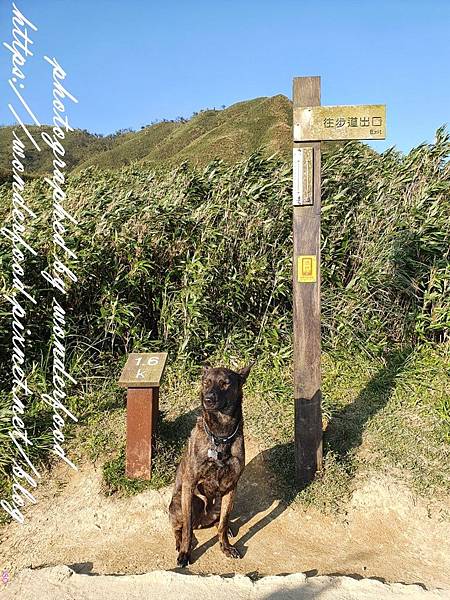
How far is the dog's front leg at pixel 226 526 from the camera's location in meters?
3.48

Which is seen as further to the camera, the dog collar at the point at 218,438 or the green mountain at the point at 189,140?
the green mountain at the point at 189,140

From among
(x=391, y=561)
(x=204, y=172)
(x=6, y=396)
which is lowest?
(x=391, y=561)

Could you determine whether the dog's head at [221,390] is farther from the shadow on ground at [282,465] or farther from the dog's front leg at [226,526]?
the shadow on ground at [282,465]

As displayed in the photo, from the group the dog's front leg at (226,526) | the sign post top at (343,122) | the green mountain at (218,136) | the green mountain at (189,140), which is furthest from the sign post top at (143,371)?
the green mountain at (218,136)

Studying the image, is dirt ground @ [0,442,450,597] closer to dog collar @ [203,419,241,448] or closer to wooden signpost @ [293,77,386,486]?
wooden signpost @ [293,77,386,486]

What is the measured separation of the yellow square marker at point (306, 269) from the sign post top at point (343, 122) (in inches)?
35.3

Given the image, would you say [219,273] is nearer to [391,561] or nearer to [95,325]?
[95,325]

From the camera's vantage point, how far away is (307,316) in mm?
4090

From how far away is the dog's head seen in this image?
3239 mm

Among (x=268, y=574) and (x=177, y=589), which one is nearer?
(x=177, y=589)

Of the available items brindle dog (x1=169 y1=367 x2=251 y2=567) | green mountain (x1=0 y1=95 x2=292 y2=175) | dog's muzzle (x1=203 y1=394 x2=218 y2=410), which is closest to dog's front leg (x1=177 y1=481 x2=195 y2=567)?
brindle dog (x1=169 y1=367 x2=251 y2=567)

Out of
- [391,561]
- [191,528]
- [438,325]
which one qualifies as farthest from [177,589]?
[438,325]

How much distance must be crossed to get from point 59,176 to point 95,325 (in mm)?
1636

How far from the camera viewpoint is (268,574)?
3314mm
